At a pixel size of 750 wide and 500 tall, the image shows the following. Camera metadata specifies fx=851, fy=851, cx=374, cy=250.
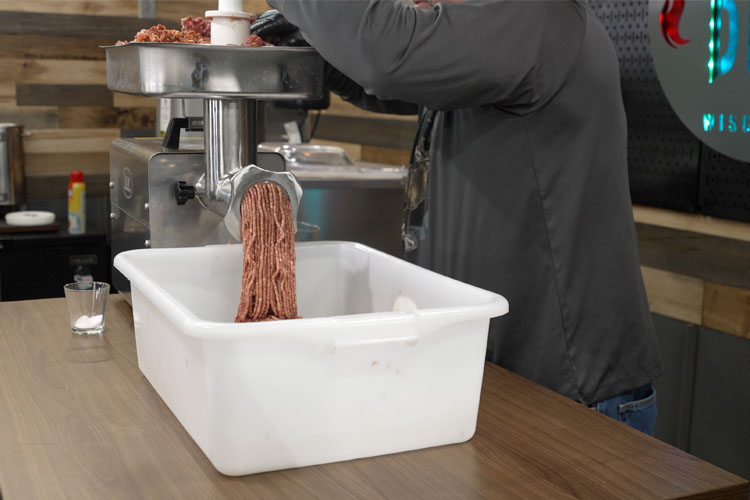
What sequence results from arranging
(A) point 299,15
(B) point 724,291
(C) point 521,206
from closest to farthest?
(A) point 299,15
(C) point 521,206
(B) point 724,291

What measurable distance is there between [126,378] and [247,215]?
0.29m

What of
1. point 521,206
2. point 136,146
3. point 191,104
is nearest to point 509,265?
point 521,206

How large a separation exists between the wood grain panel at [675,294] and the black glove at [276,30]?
1.17 metres

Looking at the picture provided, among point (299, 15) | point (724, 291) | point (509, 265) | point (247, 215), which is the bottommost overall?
point (724, 291)

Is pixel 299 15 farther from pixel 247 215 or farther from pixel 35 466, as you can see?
pixel 35 466

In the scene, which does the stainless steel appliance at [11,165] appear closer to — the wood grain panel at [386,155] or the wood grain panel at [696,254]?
the wood grain panel at [386,155]

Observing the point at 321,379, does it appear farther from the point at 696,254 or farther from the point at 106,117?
the point at 106,117

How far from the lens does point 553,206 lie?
136cm

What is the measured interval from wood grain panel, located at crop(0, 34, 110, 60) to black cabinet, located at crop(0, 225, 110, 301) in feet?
2.60

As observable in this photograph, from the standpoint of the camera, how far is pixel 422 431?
956 millimetres

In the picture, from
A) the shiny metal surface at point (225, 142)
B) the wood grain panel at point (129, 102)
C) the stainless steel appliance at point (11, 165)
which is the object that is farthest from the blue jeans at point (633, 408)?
the wood grain panel at point (129, 102)

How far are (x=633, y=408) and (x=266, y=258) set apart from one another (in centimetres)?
68

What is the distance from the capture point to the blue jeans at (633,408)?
4.50 feet

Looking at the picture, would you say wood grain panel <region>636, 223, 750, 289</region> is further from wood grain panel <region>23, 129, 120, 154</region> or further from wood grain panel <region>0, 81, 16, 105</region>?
wood grain panel <region>0, 81, 16, 105</region>
